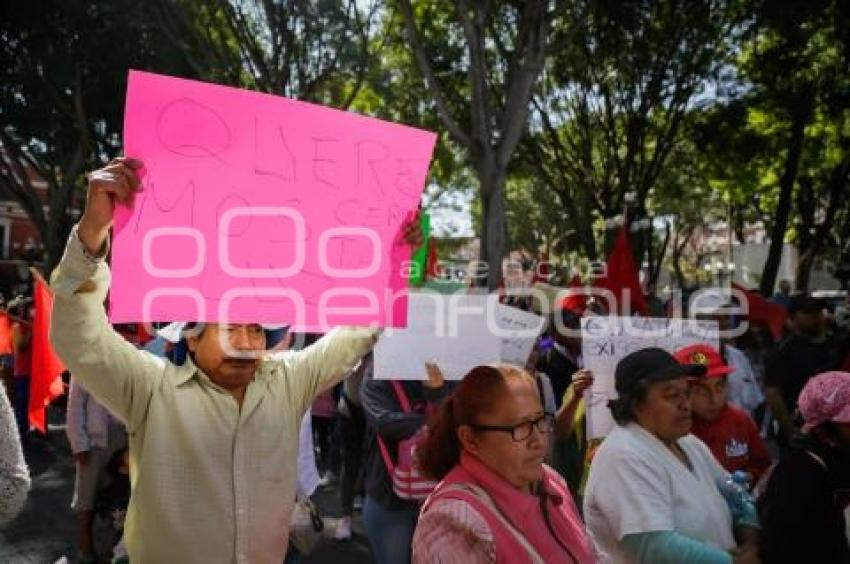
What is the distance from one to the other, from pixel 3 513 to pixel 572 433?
2.87 metres

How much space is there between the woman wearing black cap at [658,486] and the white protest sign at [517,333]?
94 cm

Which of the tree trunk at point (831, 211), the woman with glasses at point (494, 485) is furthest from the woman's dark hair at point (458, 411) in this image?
the tree trunk at point (831, 211)

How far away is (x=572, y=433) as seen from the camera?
14.1 ft

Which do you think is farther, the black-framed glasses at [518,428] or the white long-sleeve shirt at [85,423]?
the white long-sleeve shirt at [85,423]

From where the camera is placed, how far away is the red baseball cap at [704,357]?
3852 millimetres

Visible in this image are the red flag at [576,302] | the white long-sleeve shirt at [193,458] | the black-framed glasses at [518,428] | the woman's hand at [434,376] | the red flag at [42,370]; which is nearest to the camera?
the black-framed glasses at [518,428]

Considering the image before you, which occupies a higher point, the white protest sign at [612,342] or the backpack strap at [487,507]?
the white protest sign at [612,342]

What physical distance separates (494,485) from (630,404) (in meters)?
0.98

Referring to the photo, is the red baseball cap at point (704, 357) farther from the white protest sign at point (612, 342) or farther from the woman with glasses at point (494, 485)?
the woman with glasses at point (494, 485)

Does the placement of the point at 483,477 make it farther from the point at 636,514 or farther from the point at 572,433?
the point at 572,433

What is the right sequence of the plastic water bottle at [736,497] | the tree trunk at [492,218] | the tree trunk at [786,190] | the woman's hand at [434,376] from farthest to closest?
1. the tree trunk at [786,190]
2. the tree trunk at [492,218]
3. the woman's hand at [434,376]
4. the plastic water bottle at [736,497]

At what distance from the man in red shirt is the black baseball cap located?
87cm

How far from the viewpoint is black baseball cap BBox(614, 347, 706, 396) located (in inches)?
116

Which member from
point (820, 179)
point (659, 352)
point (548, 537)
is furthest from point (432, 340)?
point (820, 179)
